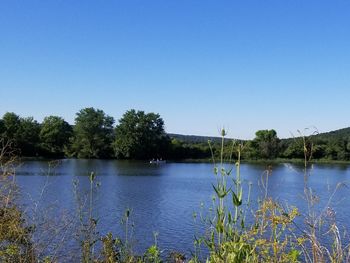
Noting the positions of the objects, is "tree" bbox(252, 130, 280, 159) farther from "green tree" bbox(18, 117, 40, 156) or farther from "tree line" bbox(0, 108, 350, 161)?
"green tree" bbox(18, 117, 40, 156)

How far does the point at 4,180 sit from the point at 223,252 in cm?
227

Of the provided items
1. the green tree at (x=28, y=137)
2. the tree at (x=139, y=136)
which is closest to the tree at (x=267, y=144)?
the tree at (x=139, y=136)

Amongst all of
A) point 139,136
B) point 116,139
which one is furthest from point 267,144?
point 116,139

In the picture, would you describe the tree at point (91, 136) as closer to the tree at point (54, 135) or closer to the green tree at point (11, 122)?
the tree at point (54, 135)

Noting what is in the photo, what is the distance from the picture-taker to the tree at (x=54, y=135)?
320ft

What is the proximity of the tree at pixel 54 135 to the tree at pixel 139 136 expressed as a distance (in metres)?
11.3

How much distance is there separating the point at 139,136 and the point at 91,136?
10.7 meters

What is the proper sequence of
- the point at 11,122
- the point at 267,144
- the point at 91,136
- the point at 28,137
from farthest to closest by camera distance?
the point at 267,144, the point at 91,136, the point at 28,137, the point at 11,122

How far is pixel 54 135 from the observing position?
9931 centimetres

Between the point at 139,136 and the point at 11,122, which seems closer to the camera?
the point at 11,122

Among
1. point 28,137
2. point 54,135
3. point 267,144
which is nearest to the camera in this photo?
point 28,137

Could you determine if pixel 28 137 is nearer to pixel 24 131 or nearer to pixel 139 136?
pixel 24 131

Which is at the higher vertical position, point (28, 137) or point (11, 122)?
point (11, 122)

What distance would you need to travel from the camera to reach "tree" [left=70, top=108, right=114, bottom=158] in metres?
104
